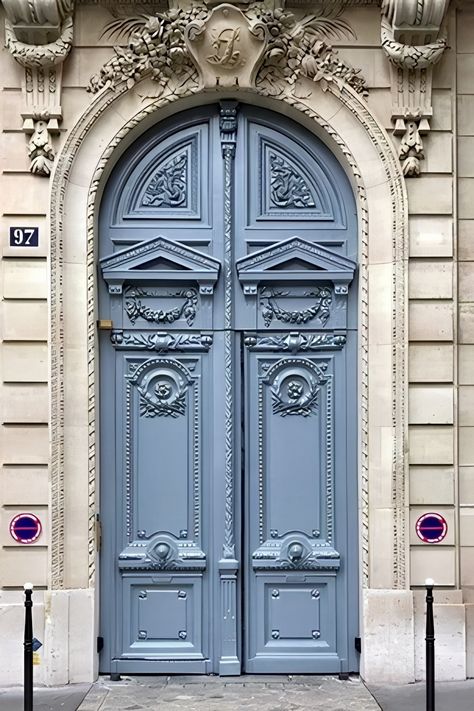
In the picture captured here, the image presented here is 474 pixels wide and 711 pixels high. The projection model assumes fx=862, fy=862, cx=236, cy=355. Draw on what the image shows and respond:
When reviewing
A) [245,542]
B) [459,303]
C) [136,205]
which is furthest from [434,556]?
[136,205]

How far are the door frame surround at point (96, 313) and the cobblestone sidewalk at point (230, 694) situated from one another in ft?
2.91

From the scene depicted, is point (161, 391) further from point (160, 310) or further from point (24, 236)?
point (24, 236)

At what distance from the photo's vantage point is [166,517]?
24.7 feet

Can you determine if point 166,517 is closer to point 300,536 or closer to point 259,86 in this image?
point 300,536

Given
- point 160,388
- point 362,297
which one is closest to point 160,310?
point 160,388

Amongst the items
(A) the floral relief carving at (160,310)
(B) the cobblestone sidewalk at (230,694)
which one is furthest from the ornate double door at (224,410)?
(B) the cobblestone sidewalk at (230,694)

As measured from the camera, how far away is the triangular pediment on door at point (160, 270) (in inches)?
294

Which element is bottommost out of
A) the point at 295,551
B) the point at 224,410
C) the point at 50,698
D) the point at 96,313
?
the point at 50,698

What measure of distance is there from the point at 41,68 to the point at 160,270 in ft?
6.48

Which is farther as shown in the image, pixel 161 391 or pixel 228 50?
pixel 161 391

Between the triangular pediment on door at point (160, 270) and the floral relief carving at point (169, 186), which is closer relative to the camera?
the triangular pediment on door at point (160, 270)

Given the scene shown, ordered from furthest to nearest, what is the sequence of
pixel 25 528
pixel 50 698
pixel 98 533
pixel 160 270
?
pixel 160 270 < pixel 98 533 < pixel 25 528 < pixel 50 698

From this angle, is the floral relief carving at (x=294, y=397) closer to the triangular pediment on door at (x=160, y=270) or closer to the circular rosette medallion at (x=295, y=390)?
the circular rosette medallion at (x=295, y=390)

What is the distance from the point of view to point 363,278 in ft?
24.5
